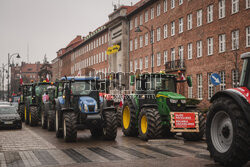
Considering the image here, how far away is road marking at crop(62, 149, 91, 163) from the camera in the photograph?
34.8 ft

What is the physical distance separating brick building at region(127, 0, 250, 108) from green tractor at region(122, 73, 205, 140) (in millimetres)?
13356

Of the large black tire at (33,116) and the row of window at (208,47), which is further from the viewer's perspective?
the row of window at (208,47)

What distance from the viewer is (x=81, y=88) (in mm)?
16219

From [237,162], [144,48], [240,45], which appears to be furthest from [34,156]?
[144,48]

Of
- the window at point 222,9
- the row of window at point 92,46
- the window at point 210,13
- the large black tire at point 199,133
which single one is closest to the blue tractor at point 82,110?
the large black tire at point 199,133

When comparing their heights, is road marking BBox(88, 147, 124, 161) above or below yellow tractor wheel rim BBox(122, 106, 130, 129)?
below

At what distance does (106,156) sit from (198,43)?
32.0 m

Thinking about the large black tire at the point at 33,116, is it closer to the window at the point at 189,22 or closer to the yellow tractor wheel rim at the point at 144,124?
the yellow tractor wheel rim at the point at 144,124

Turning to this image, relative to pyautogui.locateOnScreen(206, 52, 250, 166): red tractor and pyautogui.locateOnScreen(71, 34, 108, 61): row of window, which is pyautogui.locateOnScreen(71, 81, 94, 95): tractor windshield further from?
pyautogui.locateOnScreen(71, 34, 108, 61): row of window

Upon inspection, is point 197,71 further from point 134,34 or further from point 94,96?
point 94,96

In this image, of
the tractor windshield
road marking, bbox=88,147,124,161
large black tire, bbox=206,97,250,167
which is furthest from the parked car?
large black tire, bbox=206,97,250,167

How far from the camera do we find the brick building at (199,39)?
34.8m

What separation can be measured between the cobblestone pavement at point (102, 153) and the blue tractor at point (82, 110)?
54 centimetres

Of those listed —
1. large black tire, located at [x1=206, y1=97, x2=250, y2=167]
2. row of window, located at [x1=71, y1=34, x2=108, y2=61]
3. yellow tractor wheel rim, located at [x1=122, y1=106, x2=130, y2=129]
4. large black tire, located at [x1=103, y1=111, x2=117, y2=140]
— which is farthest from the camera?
row of window, located at [x1=71, y1=34, x2=108, y2=61]
